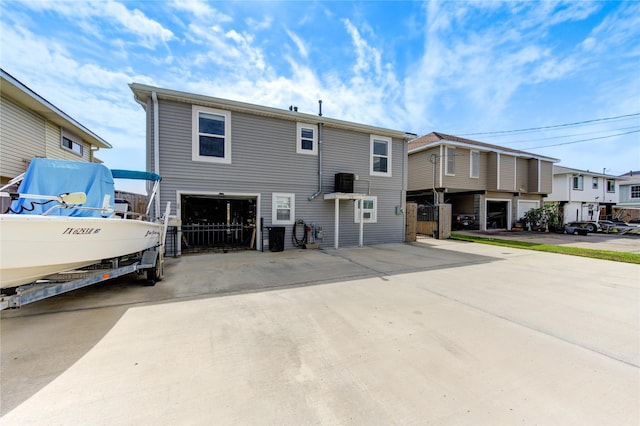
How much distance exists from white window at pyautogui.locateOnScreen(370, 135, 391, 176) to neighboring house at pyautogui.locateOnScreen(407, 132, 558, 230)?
208 inches

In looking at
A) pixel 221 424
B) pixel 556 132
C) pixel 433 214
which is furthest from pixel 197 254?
pixel 556 132

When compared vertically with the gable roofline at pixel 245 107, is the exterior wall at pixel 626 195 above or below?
below

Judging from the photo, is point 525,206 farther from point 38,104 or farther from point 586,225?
point 38,104

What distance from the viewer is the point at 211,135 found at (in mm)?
7988

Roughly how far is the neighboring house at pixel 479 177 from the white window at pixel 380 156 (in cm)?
527

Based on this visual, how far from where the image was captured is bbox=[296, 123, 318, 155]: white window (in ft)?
30.1

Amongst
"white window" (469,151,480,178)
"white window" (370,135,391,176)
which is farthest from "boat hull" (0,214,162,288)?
"white window" (469,151,480,178)

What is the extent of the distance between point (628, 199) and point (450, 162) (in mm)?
30635

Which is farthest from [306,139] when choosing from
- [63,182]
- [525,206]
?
[525,206]

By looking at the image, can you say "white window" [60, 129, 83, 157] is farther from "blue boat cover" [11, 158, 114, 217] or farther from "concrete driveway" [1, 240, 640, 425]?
"concrete driveway" [1, 240, 640, 425]

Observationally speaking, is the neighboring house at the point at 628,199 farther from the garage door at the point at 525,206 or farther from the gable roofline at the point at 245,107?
the gable roofline at the point at 245,107

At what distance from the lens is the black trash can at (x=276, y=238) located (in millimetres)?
8500

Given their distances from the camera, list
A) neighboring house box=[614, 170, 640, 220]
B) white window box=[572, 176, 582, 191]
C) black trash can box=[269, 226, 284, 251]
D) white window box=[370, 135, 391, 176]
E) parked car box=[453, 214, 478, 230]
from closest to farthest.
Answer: black trash can box=[269, 226, 284, 251] → white window box=[370, 135, 391, 176] → parked car box=[453, 214, 478, 230] → white window box=[572, 176, 582, 191] → neighboring house box=[614, 170, 640, 220]

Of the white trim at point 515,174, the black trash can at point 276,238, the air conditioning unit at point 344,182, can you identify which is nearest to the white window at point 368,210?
the air conditioning unit at point 344,182
